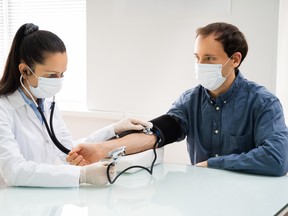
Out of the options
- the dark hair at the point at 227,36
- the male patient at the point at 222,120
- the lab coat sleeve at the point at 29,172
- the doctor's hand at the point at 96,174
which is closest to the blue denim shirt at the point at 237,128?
the male patient at the point at 222,120

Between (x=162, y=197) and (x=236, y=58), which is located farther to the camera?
(x=236, y=58)

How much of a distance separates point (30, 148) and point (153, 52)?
5.17 feet

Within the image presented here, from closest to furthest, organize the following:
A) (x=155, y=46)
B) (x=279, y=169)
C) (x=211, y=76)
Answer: (x=279, y=169)
(x=211, y=76)
(x=155, y=46)

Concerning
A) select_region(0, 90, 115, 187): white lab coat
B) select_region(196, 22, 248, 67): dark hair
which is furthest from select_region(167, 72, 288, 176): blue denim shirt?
select_region(0, 90, 115, 187): white lab coat

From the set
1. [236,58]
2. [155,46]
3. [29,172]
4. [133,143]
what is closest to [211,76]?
[236,58]

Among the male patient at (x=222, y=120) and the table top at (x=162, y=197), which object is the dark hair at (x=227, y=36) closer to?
the male patient at (x=222, y=120)

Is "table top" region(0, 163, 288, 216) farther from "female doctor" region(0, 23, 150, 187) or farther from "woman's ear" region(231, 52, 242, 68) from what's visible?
"woman's ear" region(231, 52, 242, 68)

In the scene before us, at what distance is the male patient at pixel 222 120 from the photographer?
67.8 inches

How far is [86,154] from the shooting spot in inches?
68.4

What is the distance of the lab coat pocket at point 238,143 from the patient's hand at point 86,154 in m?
0.51

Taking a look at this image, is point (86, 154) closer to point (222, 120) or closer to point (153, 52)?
point (222, 120)

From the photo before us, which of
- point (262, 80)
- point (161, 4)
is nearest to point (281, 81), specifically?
point (262, 80)

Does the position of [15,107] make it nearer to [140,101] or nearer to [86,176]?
[86,176]

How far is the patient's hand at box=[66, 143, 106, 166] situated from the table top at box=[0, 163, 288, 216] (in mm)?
163
